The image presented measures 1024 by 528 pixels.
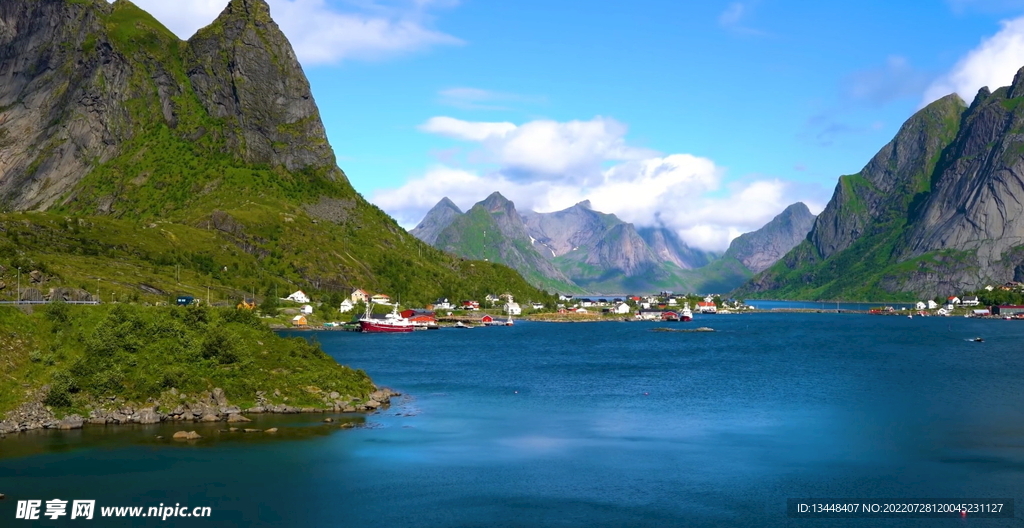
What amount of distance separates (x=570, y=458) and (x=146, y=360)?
41.5 meters

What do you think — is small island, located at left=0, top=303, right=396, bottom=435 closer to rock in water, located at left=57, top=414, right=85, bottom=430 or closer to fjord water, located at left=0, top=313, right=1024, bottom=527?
rock in water, located at left=57, top=414, right=85, bottom=430

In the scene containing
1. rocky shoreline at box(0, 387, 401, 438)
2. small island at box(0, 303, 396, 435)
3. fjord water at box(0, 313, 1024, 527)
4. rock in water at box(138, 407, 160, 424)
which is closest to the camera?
fjord water at box(0, 313, 1024, 527)

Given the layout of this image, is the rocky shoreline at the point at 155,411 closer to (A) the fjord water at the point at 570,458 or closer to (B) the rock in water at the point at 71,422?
(B) the rock in water at the point at 71,422

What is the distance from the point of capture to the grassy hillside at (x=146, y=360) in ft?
245

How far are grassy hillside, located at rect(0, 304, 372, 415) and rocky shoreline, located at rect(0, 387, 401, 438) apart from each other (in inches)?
28.9

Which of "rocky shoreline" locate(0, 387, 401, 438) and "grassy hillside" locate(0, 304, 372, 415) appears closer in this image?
"rocky shoreline" locate(0, 387, 401, 438)

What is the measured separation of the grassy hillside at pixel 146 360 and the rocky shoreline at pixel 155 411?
73 centimetres

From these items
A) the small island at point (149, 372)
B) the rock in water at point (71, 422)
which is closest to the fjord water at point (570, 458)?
the rock in water at point (71, 422)

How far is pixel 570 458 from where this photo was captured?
66.2 metres

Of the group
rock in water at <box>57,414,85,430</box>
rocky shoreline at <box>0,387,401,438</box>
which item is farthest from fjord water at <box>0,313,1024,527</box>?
rocky shoreline at <box>0,387,401,438</box>

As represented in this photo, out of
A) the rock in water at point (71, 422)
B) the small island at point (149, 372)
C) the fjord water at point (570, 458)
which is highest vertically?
the small island at point (149, 372)

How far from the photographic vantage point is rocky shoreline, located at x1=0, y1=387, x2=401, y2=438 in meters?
69.9

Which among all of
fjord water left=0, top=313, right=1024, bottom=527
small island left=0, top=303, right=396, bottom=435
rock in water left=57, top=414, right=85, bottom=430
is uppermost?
small island left=0, top=303, right=396, bottom=435

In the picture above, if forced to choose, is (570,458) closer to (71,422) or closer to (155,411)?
(155,411)
